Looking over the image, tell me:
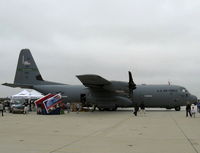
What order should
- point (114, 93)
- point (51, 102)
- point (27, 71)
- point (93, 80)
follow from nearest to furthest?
point (93, 80) → point (51, 102) → point (114, 93) → point (27, 71)

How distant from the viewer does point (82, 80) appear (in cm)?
2709

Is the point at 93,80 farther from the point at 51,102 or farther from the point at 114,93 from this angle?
the point at 51,102

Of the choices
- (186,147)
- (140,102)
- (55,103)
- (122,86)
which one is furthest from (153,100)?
(186,147)

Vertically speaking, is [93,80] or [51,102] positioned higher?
[93,80]

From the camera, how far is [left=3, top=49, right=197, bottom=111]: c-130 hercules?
29.1 metres

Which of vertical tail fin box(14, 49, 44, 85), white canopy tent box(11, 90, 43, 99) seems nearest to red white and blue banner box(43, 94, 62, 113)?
vertical tail fin box(14, 49, 44, 85)

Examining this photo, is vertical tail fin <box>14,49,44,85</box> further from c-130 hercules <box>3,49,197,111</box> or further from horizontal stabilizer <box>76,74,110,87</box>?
horizontal stabilizer <box>76,74,110,87</box>

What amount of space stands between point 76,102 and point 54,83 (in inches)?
166

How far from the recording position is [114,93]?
2998cm

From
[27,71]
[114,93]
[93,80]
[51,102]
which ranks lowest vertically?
[51,102]

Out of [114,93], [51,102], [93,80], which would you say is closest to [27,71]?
[51,102]

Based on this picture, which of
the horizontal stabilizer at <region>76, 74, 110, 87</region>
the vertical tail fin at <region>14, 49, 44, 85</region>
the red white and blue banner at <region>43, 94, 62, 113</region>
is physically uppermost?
the vertical tail fin at <region>14, 49, 44, 85</region>

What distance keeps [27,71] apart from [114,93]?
1138 centimetres

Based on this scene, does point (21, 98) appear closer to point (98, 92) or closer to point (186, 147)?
point (98, 92)
